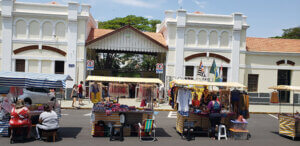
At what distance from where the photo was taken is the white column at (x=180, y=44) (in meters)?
22.0

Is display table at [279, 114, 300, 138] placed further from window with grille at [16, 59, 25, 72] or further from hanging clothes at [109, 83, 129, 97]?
window with grille at [16, 59, 25, 72]

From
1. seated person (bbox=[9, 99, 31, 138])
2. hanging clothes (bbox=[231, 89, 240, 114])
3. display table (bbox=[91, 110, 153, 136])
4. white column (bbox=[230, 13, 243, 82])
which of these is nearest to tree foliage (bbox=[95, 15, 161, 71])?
white column (bbox=[230, 13, 243, 82])

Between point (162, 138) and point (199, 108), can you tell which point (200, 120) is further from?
point (162, 138)

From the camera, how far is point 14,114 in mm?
8617

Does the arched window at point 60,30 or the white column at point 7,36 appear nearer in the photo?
the white column at point 7,36

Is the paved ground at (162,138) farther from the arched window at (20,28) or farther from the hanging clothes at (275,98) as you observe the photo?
Result: the arched window at (20,28)

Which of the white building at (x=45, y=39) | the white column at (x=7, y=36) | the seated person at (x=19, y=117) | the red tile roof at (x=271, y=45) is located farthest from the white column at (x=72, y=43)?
the red tile roof at (x=271, y=45)

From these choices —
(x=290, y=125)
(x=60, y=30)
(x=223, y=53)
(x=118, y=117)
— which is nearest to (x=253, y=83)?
(x=223, y=53)

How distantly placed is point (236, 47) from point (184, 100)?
14188 millimetres

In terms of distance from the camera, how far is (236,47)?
22.5 meters

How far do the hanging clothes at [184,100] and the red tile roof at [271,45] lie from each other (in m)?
15.3

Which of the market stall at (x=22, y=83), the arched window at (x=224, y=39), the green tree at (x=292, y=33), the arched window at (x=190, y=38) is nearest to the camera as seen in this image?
the market stall at (x=22, y=83)

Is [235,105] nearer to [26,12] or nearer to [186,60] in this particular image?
[186,60]

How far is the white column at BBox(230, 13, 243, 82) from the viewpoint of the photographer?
22.3 metres
